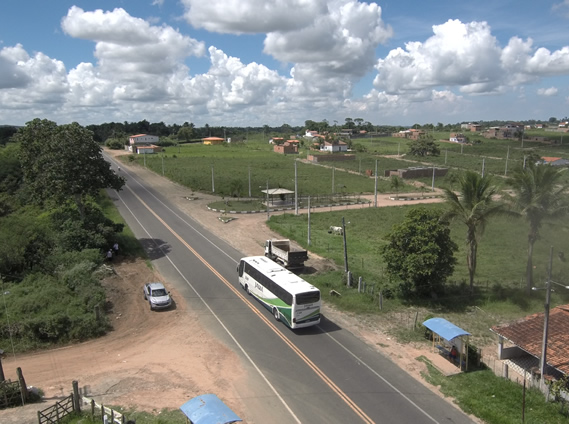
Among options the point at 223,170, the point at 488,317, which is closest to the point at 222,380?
the point at 488,317

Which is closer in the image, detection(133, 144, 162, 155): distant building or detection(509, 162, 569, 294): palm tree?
detection(509, 162, 569, 294): palm tree

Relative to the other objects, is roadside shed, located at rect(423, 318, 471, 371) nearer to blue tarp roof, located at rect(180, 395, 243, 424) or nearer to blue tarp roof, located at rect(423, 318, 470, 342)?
blue tarp roof, located at rect(423, 318, 470, 342)

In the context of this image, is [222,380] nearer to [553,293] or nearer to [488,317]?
[488,317]

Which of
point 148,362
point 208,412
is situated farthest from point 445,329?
point 148,362

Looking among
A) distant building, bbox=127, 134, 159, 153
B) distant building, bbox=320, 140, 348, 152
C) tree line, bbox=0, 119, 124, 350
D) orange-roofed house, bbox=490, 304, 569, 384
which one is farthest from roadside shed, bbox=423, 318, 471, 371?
distant building, bbox=127, 134, 159, 153

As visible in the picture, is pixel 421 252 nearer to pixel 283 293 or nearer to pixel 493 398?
pixel 283 293

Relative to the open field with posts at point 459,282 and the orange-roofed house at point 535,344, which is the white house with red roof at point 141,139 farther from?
the orange-roofed house at point 535,344

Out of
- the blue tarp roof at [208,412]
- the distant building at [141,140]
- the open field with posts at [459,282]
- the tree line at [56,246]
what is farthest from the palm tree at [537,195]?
the distant building at [141,140]
